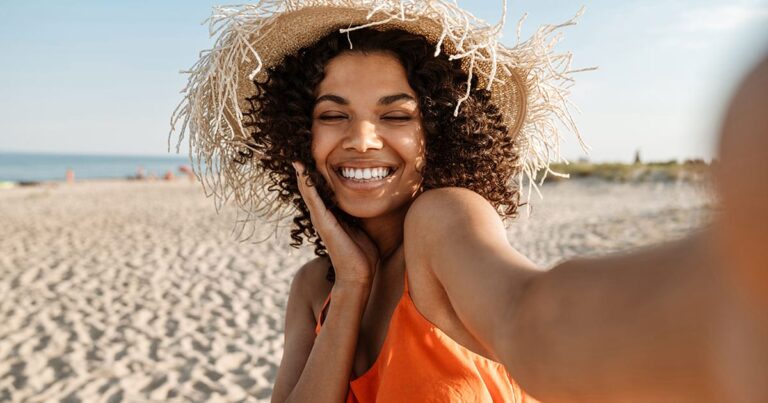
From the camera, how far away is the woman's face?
2.06 m

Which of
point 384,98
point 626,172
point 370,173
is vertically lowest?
point 370,173

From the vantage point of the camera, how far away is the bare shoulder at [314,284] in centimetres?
250

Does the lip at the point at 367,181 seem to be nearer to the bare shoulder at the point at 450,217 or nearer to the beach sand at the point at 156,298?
the bare shoulder at the point at 450,217

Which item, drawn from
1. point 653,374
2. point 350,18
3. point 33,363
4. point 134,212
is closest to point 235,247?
point 33,363

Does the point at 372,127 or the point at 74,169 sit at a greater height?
the point at 74,169

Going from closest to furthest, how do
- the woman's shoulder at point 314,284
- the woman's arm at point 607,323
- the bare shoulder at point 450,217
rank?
the woman's arm at point 607,323
the bare shoulder at point 450,217
the woman's shoulder at point 314,284

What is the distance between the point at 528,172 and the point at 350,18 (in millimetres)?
925

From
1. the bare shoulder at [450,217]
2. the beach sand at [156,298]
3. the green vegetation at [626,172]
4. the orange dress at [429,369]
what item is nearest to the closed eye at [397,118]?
the bare shoulder at [450,217]

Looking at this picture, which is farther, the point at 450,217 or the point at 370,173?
the point at 370,173

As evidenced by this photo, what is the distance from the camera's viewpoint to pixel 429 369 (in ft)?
5.37

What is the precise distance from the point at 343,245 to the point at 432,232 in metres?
0.72

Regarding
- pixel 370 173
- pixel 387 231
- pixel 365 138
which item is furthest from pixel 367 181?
pixel 387 231

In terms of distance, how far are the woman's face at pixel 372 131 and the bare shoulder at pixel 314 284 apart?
46cm

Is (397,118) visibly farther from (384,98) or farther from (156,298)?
(156,298)
